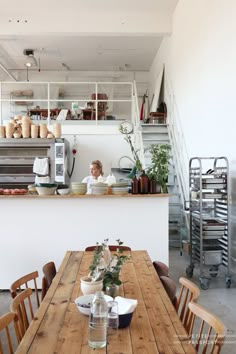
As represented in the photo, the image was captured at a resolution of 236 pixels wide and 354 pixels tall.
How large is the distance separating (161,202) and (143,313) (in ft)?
8.43

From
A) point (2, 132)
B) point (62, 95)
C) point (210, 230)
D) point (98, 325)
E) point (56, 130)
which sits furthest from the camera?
point (62, 95)

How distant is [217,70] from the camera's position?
525 centimetres

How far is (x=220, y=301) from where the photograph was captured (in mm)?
3945

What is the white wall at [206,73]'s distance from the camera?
4.78 meters

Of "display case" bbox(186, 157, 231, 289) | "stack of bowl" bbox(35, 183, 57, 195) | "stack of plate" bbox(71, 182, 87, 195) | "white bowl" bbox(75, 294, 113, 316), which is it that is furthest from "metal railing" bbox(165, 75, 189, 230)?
"white bowl" bbox(75, 294, 113, 316)

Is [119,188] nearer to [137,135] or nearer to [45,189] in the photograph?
[45,189]

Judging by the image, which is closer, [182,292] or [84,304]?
[84,304]

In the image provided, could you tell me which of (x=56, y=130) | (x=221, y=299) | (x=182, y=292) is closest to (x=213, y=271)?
(x=221, y=299)

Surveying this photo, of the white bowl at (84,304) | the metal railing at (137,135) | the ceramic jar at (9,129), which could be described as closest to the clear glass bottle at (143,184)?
the white bowl at (84,304)

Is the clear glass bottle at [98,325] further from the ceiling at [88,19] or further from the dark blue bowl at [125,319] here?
the ceiling at [88,19]

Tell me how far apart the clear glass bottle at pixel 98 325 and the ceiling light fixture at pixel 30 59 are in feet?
34.4

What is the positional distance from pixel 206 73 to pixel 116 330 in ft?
16.4

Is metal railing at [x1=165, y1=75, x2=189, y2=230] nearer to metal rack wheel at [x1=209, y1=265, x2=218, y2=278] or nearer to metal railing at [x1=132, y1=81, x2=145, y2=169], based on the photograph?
metal railing at [x1=132, y1=81, x2=145, y2=169]

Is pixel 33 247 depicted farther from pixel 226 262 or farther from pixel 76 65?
pixel 76 65
